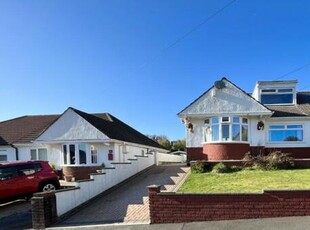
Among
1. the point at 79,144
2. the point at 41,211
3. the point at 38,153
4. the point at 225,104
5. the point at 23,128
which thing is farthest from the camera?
the point at 23,128

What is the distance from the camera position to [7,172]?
45.7 ft

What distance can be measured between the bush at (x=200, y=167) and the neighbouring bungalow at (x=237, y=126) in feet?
9.81

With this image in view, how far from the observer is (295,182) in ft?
39.3

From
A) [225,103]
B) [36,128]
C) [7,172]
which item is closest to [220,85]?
[225,103]

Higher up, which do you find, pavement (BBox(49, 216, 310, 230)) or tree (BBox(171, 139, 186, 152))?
pavement (BBox(49, 216, 310, 230))

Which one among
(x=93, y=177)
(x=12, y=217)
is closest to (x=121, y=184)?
(x=93, y=177)

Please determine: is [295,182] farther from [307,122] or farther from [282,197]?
[307,122]

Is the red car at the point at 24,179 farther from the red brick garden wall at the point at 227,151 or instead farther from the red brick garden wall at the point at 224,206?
the red brick garden wall at the point at 227,151

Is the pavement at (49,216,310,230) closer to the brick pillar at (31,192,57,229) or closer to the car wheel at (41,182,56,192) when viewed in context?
the brick pillar at (31,192,57,229)

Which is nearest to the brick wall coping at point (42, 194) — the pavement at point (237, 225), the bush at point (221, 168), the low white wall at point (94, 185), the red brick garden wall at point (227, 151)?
the low white wall at point (94, 185)

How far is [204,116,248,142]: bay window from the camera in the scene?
740 inches

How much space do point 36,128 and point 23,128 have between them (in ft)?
3.50

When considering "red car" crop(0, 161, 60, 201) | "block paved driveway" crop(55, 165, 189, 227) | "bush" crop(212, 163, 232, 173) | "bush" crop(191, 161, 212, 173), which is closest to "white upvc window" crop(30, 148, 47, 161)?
"red car" crop(0, 161, 60, 201)

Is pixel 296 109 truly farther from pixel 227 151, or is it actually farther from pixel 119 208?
pixel 119 208
